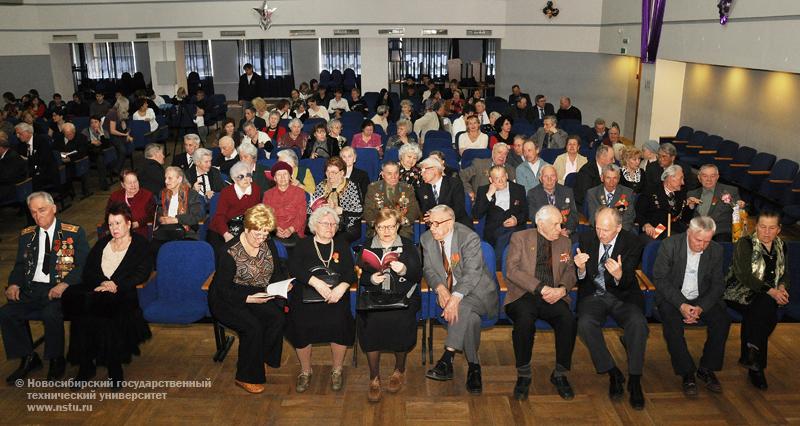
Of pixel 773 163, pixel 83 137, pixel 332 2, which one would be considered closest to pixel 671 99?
pixel 773 163

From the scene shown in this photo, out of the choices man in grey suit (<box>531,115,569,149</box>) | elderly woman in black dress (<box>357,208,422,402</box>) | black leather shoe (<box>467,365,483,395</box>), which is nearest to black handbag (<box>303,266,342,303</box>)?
elderly woman in black dress (<box>357,208,422,402</box>)

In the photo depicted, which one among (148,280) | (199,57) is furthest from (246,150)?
(199,57)

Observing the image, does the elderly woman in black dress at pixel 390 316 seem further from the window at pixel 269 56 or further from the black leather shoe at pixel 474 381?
the window at pixel 269 56

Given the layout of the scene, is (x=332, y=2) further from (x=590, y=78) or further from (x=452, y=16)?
(x=590, y=78)

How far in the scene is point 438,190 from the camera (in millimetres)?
6430

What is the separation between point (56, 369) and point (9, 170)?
15.5ft

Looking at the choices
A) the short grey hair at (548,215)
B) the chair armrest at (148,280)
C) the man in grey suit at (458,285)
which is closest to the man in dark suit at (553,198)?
the short grey hair at (548,215)

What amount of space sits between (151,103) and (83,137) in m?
4.79

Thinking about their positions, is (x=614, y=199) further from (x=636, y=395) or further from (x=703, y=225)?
(x=636, y=395)

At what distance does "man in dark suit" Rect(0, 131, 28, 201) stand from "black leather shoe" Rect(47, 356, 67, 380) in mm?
4507

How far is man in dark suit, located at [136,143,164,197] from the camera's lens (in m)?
7.46

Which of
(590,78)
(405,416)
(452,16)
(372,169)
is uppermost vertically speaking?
(452,16)

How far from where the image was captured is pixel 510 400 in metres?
4.59

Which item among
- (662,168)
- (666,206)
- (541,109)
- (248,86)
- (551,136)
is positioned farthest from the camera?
(248,86)
